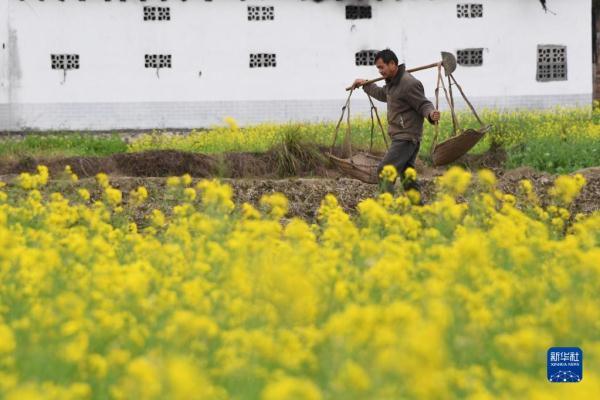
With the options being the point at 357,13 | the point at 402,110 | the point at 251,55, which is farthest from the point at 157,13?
the point at 402,110

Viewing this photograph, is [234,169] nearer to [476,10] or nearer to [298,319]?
[298,319]

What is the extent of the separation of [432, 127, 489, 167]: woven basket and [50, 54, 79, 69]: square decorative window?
49.3 ft

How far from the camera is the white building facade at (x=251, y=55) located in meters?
23.6

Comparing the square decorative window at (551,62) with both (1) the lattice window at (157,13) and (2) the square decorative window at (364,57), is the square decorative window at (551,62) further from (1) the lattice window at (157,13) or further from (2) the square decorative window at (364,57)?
(1) the lattice window at (157,13)

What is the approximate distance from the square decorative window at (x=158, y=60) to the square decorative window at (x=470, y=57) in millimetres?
6641

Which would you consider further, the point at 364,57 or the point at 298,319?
the point at 364,57

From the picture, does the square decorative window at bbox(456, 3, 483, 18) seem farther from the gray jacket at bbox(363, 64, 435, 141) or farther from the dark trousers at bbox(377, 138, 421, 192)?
the dark trousers at bbox(377, 138, 421, 192)

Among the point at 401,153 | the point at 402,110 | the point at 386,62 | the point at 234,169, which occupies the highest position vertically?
the point at 386,62

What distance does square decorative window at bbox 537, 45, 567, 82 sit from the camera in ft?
80.8

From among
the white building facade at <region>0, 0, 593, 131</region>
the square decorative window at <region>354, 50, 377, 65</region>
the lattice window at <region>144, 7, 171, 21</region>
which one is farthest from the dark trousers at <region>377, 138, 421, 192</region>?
the lattice window at <region>144, 7, 171, 21</region>

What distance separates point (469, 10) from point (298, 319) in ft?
70.6

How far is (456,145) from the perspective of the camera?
9891 mm

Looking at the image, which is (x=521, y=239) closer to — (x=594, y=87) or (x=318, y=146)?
(x=318, y=146)

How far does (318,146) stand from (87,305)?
1048cm
